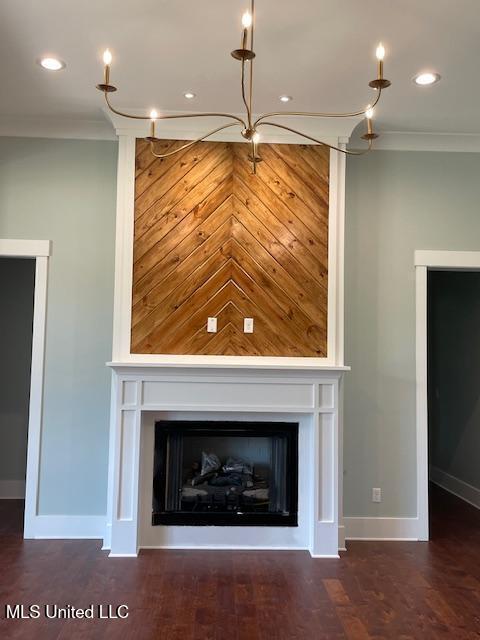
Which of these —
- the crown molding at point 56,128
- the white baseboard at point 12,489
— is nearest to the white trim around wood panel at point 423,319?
the crown molding at point 56,128

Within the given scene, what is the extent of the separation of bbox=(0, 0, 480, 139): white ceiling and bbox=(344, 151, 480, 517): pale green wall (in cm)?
42

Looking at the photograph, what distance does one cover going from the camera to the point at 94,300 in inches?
164

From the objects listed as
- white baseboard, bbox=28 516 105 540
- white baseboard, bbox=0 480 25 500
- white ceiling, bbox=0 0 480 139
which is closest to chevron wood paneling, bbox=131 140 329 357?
white ceiling, bbox=0 0 480 139

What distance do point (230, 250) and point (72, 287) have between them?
1.24 m

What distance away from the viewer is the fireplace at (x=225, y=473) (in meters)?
3.85

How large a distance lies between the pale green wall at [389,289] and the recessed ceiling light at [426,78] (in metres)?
0.93

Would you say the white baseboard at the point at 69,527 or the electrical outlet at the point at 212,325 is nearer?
the electrical outlet at the point at 212,325

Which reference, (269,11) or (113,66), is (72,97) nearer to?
(113,66)

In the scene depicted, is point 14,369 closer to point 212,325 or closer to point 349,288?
point 212,325

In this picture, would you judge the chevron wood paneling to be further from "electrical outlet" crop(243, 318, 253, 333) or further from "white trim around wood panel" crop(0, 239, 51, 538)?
"white trim around wood panel" crop(0, 239, 51, 538)

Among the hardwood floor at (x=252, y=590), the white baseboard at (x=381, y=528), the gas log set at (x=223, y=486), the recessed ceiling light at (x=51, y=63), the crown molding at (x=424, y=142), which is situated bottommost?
the hardwood floor at (x=252, y=590)

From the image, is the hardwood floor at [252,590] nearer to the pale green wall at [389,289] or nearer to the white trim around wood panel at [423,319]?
the pale green wall at [389,289]

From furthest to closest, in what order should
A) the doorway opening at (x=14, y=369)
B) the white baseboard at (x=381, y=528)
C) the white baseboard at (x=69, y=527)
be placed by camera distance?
1. the doorway opening at (x=14, y=369)
2. the white baseboard at (x=381, y=528)
3. the white baseboard at (x=69, y=527)

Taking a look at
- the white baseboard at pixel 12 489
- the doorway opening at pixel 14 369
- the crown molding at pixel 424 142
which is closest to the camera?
the crown molding at pixel 424 142
